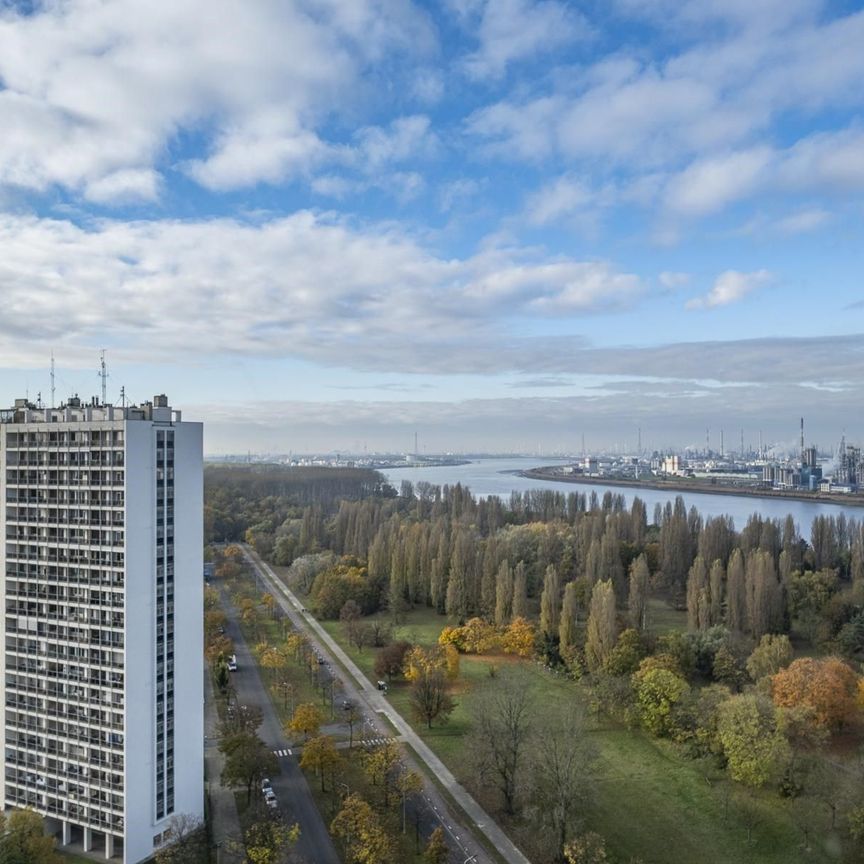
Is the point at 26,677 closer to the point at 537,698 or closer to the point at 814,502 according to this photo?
the point at 537,698

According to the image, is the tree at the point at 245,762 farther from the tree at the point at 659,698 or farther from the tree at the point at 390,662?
the tree at the point at 659,698

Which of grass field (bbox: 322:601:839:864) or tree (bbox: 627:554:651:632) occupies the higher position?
tree (bbox: 627:554:651:632)

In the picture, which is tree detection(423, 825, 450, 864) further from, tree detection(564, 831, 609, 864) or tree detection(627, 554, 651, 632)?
tree detection(627, 554, 651, 632)

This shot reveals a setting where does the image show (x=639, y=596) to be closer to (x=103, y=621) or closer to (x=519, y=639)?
(x=519, y=639)

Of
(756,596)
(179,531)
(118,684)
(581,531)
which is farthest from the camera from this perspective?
(581,531)

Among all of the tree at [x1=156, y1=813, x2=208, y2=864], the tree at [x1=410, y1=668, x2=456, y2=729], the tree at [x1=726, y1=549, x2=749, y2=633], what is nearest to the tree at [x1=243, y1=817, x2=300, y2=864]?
the tree at [x1=156, y1=813, x2=208, y2=864]

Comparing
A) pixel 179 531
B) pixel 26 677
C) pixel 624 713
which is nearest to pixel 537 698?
pixel 624 713
